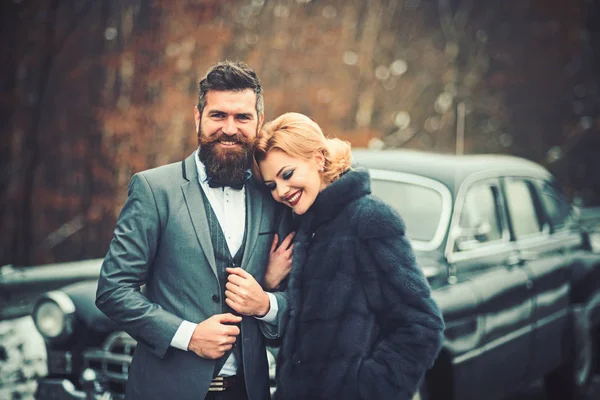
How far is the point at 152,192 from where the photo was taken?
2.21m

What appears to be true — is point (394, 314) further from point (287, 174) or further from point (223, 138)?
point (223, 138)

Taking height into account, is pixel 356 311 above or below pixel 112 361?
above

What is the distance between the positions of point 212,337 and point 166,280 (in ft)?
0.80

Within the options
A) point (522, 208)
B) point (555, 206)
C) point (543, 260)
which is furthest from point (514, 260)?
point (555, 206)

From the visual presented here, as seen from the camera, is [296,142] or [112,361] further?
[112,361]

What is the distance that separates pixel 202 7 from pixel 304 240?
23.6ft

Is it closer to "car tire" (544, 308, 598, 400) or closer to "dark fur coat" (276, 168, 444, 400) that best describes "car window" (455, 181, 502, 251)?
"car tire" (544, 308, 598, 400)

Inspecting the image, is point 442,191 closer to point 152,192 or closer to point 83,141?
point 152,192

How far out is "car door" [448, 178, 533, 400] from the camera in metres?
3.91

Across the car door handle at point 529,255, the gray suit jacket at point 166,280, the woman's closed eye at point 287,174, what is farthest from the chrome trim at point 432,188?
the gray suit jacket at point 166,280

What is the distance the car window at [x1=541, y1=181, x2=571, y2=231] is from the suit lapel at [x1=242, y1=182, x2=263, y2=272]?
11.6 ft

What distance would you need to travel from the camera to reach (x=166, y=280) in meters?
2.22

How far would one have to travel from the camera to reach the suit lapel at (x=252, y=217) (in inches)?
90.4

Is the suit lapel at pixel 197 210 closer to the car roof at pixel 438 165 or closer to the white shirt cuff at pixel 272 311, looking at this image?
the white shirt cuff at pixel 272 311
